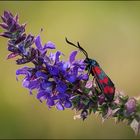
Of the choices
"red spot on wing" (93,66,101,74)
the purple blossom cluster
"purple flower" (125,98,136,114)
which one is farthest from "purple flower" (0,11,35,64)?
"purple flower" (125,98,136,114)

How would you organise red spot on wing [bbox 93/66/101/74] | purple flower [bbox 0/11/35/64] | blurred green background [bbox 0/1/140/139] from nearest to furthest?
purple flower [bbox 0/11/35/64] → red spot on wing [bbox 93/66/101/74] → blurred green background [bbox 0/1/140/139]

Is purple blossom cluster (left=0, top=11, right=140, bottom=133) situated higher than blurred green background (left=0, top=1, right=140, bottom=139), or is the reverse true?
blurred green background (left=0, top=1, right=140, bottom=139)

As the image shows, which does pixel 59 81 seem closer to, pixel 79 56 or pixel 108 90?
pixel 108 90

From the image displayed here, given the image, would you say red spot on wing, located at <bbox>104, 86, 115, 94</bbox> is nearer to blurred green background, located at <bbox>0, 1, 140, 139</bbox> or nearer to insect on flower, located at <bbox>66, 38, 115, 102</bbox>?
insect on flower, located at <bbox>66, 38, 115, 102</bbox>

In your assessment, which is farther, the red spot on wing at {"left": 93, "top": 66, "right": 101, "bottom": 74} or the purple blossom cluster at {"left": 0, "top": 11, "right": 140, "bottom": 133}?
the red spot on wing at {"left": 93, "top": 66, "right": 101, "bottom": 74}

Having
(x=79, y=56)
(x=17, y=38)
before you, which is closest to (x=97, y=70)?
(x=17, y=38)
